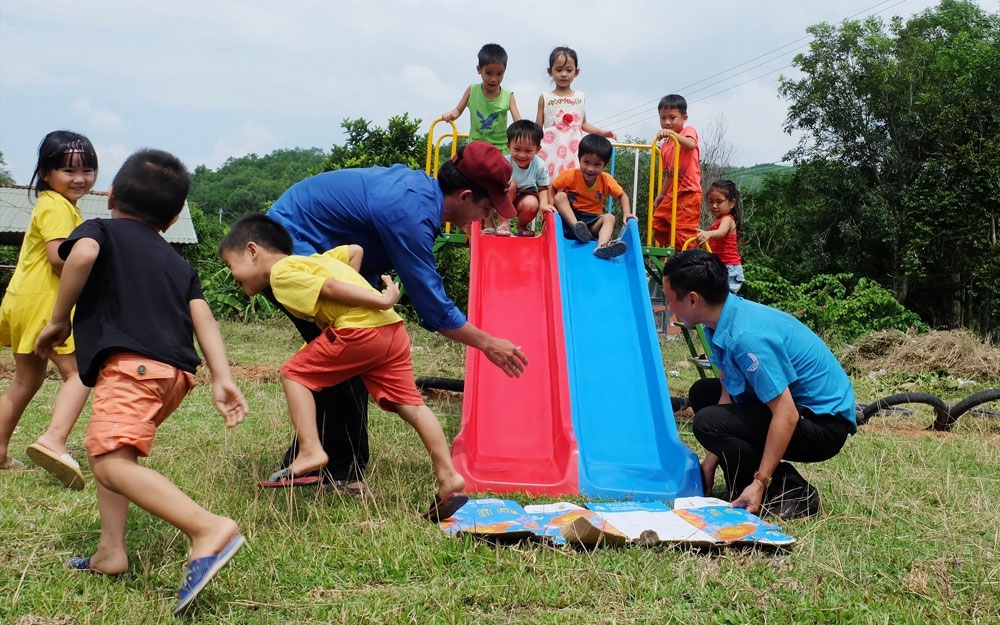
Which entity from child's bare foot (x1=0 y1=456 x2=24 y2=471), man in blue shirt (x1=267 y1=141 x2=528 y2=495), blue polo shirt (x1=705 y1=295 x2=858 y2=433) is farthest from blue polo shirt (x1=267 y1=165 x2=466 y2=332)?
child's bare foot (x1=0 y1=456 x2=24 y2=471)

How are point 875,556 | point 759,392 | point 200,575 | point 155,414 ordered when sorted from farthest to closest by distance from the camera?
point 759,392, point 875,556, point 155,414, point 200,575

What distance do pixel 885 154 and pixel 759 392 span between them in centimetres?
2410

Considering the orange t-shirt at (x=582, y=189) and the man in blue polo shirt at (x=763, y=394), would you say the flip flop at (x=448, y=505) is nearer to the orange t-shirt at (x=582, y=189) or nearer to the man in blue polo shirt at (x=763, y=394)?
the man in blue polo shirt at (x=763, y=394)

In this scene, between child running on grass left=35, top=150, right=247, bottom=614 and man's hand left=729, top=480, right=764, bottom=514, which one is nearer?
child running on grass left=35, top=150, right=247, bottom=614

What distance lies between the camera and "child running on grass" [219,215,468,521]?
10.5ft

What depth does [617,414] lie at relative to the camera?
5023 mm

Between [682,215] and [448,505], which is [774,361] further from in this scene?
[682,215]

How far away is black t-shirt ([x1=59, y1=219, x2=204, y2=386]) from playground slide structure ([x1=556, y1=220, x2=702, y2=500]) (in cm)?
225

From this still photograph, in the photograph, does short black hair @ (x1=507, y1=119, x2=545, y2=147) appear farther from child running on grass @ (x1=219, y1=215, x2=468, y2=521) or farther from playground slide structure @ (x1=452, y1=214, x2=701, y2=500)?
child running on grass @ (x1=219, y1=215, x2=468, y2=521)

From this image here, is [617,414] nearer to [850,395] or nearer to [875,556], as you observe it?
[850,395]

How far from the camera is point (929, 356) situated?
10516 mm

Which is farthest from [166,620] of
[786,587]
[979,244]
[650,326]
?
[979,244]

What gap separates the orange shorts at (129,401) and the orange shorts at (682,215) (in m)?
6.02

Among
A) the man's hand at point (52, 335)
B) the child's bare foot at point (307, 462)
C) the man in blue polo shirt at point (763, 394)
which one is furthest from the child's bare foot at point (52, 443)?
the man in blue polo shirt at point (763, 394)
